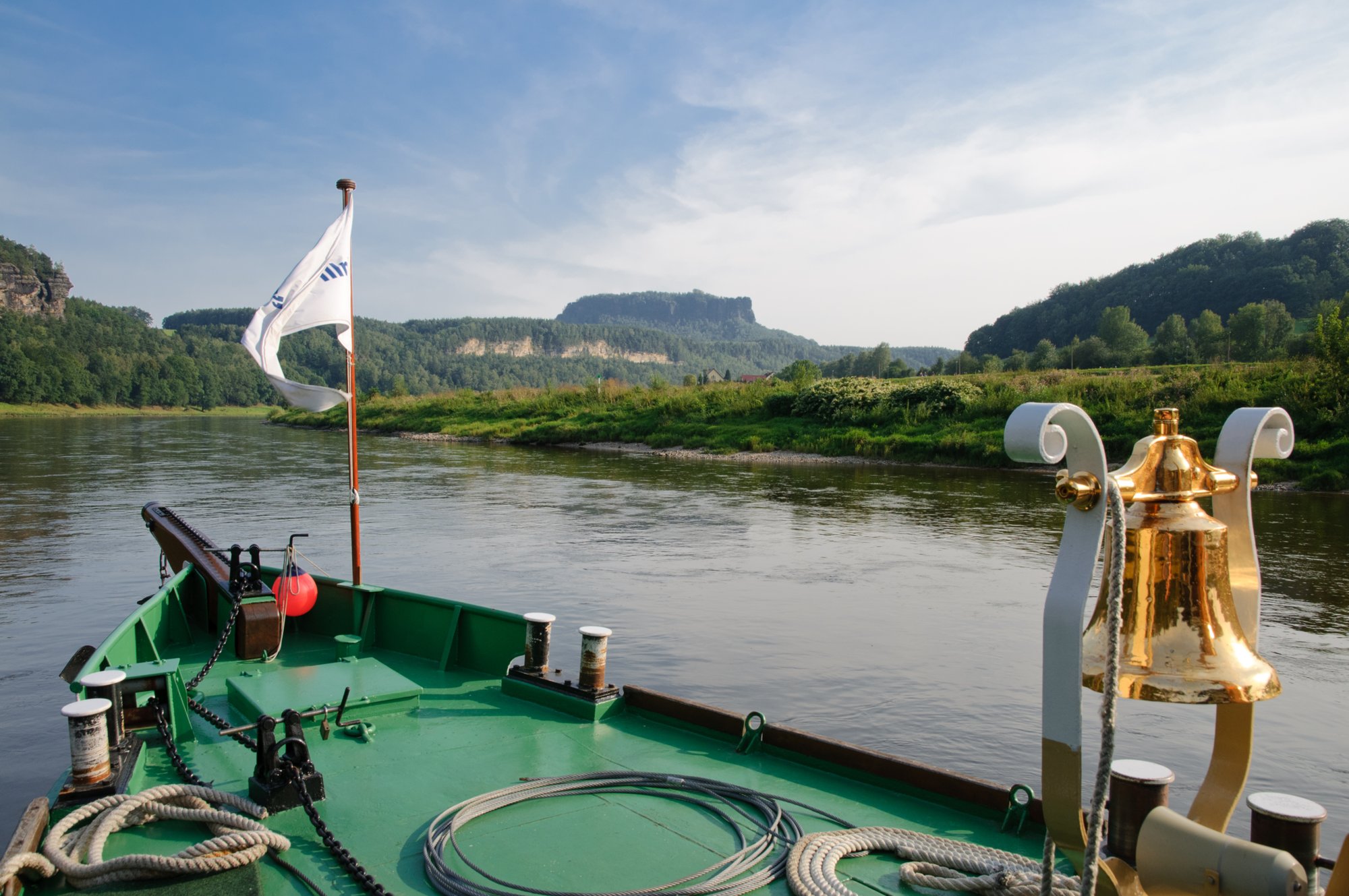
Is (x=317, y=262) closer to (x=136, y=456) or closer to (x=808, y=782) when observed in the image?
(x=808, y=782)

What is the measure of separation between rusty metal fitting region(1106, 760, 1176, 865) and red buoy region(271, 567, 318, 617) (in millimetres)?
7679

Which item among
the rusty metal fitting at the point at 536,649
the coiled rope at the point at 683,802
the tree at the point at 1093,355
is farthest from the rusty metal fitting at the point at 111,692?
the tree at the point at 1093,355

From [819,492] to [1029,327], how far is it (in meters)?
86.5

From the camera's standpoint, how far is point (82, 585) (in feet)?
52.3

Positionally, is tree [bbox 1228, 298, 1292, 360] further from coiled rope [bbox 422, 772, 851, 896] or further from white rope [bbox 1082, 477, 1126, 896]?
white rope [bbox 1082, 477, 1126, 896]

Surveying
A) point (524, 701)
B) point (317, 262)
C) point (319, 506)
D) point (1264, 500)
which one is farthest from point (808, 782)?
point (1264, 500)

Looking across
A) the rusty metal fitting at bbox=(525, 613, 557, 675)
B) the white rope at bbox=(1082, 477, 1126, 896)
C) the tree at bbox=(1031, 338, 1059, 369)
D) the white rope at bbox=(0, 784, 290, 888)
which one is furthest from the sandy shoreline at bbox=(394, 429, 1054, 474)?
Result: the white rope at bbox=(1082, 477, 1126, 896)

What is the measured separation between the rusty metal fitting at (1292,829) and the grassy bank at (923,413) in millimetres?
31966

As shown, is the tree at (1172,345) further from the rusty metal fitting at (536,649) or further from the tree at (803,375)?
the rusty metal fitting at (536,649)

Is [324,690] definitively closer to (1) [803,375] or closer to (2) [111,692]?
(2) [111,692]

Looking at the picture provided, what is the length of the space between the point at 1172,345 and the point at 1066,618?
236ft

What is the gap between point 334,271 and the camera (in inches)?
364

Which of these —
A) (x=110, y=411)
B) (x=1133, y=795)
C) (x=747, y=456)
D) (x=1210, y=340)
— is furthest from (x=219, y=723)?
(x=110, y=411)

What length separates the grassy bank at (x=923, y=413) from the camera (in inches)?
Result: 1296
